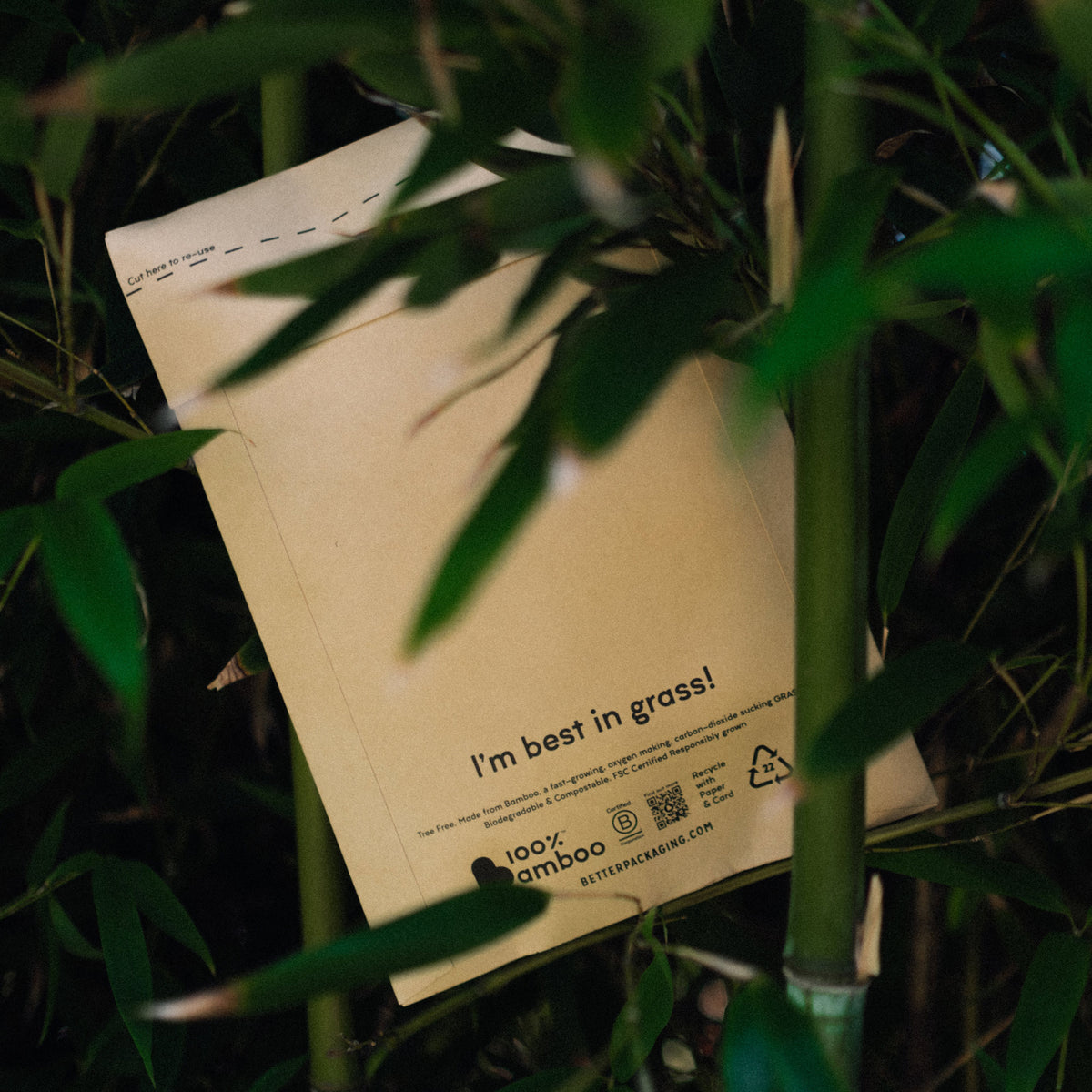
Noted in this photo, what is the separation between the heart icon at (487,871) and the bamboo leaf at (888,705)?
0.24m

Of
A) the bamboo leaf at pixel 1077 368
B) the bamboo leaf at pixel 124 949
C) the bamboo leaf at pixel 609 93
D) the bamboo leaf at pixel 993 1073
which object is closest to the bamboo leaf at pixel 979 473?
the bamboo leaf at pixel 1077 368

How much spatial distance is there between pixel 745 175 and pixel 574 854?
0.41 meters

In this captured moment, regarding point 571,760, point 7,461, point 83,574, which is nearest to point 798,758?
point 571,760

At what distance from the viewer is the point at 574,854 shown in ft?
1.72

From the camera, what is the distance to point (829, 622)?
38cm

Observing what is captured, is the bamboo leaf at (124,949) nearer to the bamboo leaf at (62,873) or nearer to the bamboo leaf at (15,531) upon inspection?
the bamboo leaf at (62,873)

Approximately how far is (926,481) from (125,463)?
40cm

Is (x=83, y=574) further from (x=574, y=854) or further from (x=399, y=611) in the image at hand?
(x=574, y=854)

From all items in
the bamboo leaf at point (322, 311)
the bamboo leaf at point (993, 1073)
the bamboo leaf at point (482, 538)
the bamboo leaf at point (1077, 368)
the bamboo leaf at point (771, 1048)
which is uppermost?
the bamboo leaf at point (322, 311)

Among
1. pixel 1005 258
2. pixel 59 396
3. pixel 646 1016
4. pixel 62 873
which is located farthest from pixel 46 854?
pixel 1005 258

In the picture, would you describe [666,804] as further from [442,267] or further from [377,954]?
[442,267]

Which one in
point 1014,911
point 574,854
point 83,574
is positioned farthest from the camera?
point 1014,911

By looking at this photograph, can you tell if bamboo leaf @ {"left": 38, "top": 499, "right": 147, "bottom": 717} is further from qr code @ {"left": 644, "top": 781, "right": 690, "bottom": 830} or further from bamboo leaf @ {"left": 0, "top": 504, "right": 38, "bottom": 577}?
qr code @ {"left": 644, "top": 781, "right": 690, "bottom": 830}

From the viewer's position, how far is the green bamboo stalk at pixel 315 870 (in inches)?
21.7
